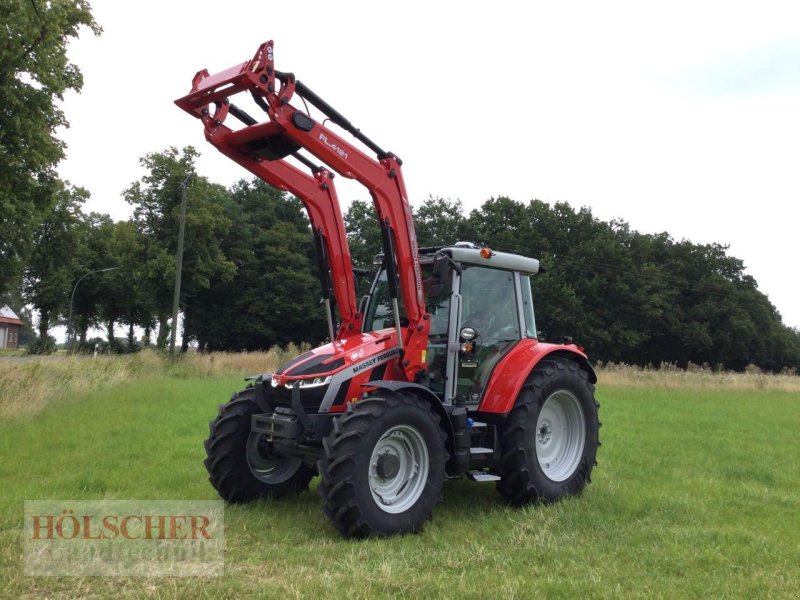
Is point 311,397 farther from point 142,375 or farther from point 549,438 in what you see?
point 142,375

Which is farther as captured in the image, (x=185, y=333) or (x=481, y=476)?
(x=185, y=333)

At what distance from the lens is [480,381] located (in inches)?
251

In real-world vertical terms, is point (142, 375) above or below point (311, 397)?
above

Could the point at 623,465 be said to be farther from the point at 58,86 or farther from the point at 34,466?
the point at 58,86

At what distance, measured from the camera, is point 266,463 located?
20.6ft

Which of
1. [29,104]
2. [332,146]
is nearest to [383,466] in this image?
[332,146]

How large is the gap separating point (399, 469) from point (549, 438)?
6.85 feet

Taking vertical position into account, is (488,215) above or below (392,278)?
above

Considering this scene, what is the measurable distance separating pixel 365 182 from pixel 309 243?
143 ft

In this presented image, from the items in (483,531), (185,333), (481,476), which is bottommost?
(483,531)

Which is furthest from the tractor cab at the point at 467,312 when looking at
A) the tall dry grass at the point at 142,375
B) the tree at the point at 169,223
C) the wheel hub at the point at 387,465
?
the tree at the point at 169,223

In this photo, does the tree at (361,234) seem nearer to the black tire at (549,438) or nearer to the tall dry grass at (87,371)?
the tall dry grass at (87,371)

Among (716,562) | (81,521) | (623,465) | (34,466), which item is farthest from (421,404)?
(34,466)

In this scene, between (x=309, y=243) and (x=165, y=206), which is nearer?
(x=165, y=206)
